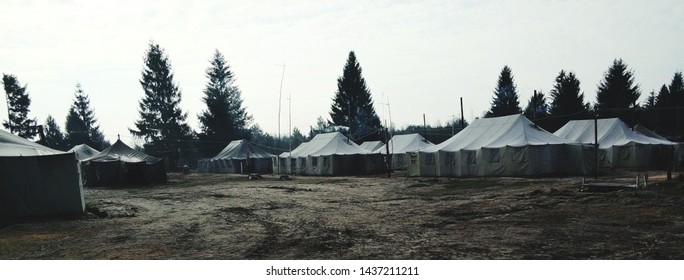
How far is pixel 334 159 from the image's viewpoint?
30922mm

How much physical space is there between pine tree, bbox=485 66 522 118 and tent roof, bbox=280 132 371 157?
24.2 meters

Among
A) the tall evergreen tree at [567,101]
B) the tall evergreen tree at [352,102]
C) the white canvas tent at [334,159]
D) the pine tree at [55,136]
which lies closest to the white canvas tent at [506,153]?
the white canvas tent at [334,159]

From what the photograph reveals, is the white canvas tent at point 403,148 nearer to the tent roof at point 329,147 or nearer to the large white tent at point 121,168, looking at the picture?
the tent roof at point 329,147

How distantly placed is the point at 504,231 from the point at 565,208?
349cm

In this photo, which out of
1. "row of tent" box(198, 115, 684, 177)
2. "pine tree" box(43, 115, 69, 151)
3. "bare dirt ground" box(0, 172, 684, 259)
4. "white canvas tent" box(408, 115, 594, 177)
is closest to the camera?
"bare dirt ground" box(0, 172, 684, 259)

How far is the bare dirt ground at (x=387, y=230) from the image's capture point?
5781 millimetres

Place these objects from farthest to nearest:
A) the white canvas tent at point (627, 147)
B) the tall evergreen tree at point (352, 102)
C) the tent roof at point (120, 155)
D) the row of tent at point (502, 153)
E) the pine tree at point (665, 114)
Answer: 1. the tall evergreen tree at point (352, 102)
2. the pine tree at point (665, 114)
3. the tent roof at point (120, 155)
4. the white canvas tent at point (627, 147)
5. the row of tent at point (502, 153)

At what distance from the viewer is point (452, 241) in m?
6.36

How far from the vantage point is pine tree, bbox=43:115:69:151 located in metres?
48.6

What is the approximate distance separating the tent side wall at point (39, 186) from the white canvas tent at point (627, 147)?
28.0m

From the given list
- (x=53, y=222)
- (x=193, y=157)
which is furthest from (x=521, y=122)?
(x=193, y=157)

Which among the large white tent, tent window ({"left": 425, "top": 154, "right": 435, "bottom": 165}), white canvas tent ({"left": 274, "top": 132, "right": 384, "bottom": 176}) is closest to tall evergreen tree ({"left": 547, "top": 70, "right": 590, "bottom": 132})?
white canvas tent ({"left": 274, "top": 132, "right": 384, "bottom": 176})

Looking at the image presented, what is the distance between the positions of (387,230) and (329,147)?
83.0 ft

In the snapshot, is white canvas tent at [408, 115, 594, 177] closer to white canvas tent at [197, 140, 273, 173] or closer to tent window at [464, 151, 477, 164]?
tent window at [464, 151, 477, 164]
